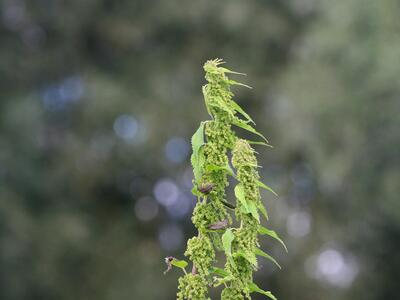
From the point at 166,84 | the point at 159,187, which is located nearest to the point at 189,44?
the point at 166,84

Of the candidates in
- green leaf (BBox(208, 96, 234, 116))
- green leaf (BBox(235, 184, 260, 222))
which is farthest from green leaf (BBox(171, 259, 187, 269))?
green leaf (BBox(208, 96, 234, 116))

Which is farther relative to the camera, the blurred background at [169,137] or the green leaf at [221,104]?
the blurred background at [169,137]

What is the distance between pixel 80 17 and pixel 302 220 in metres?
5.36

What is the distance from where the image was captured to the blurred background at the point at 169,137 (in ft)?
51.8

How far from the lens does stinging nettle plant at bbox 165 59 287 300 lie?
205 cm

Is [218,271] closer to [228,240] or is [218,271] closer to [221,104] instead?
[228,240]

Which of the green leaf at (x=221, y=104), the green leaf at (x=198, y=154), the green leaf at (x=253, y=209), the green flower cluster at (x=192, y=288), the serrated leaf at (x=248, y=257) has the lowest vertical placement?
the green flower cluster at (x=192, y=288)

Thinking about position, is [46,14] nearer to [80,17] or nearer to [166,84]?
[80,17]

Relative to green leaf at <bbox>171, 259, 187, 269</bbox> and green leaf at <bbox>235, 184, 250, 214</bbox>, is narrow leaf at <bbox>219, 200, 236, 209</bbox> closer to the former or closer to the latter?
green leaf at <bbox>235, 184, 250, 214</bbox>

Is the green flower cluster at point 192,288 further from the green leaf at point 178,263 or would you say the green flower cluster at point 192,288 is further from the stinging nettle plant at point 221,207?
the green leaf at point 178,263

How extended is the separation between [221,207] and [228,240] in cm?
11

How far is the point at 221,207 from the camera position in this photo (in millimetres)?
2105

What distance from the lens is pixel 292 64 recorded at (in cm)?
1897

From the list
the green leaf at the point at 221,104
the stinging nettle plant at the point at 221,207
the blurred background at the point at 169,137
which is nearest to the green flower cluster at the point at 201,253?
the stinging nettle plant at the point at 221,207
